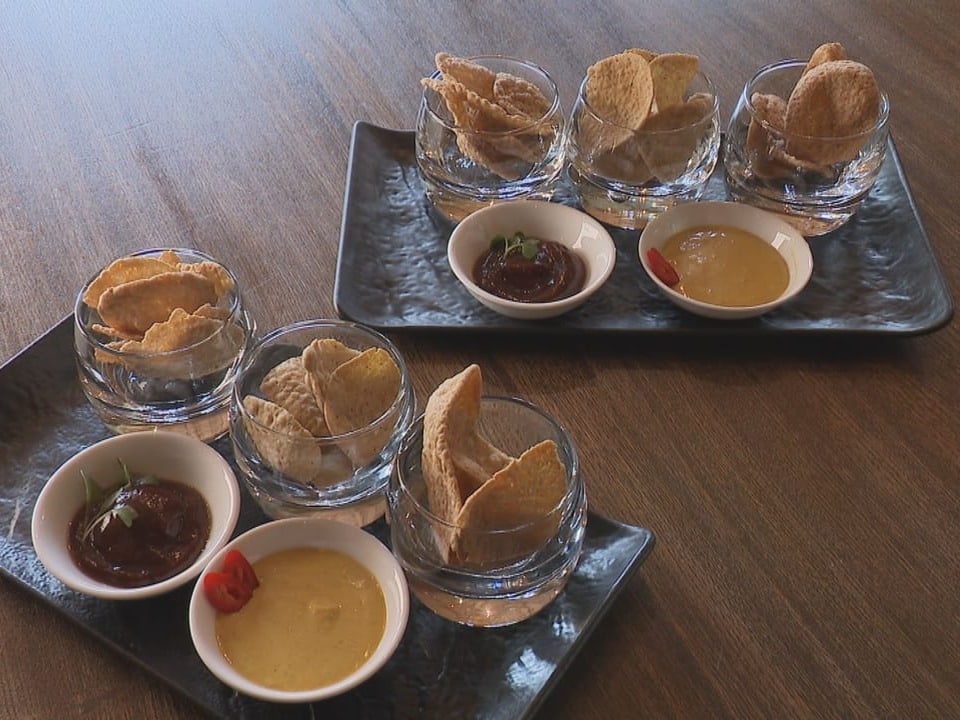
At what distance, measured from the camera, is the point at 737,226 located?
51.4 inches

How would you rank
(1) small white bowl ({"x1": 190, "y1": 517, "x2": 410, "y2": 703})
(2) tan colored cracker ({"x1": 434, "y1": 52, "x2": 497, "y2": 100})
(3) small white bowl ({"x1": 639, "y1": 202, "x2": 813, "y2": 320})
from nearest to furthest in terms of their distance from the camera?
1. (1) small white bowl ({"x1": 190, "y1": 517, "x2": 410, "y2": 703})
2. (3) small white bowl ({"x1": 639, "y1": 202, "x2": 813, "y2": 320})
3. (2) tan colored cracker ({"x1": 434, "y1": 52, "x2": 497, "y2": 100})

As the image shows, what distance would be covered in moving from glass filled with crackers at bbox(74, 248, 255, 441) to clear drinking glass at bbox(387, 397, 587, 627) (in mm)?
271

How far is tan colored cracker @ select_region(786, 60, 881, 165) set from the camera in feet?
4.15

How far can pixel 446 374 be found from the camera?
1184 millimetres

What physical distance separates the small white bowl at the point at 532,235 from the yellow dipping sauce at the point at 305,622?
43cm

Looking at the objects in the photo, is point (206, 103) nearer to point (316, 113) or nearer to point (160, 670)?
point (316, 113)

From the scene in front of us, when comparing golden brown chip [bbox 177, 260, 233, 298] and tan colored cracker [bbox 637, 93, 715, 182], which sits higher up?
tan colored cracker [bbox 637, 93, 715, 182]

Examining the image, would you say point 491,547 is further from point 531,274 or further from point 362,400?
point 531,274

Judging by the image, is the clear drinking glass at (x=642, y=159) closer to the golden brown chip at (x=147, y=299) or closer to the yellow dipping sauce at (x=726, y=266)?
the yellow dipping sauce at (x=726, y=266)

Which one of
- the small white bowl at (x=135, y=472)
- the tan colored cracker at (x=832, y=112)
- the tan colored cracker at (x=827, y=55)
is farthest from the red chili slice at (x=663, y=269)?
the small white bowl at (x=135, y=472)

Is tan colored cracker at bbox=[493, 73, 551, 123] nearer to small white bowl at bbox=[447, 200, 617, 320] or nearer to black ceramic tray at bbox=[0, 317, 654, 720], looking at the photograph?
small white bowl at bbox=[447, 200, 617, 320]

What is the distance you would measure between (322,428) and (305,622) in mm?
189

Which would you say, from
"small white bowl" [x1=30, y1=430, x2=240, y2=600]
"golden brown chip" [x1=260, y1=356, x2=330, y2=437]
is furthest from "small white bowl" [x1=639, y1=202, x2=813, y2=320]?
"small white bowl" [x1=30, y1=430, x2=240, y2=600]

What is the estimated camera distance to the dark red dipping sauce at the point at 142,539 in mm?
907
